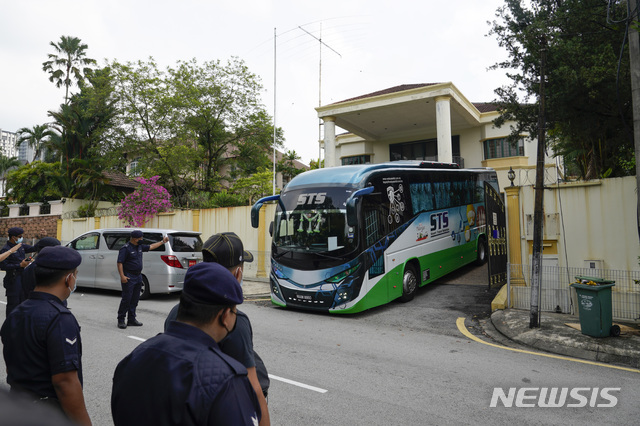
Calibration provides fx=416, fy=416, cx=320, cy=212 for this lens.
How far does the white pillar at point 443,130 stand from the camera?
58.9 ft

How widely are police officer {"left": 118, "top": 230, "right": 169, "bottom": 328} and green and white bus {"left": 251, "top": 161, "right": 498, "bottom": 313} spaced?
302 cm

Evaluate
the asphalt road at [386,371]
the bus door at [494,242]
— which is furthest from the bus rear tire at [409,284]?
the bus door at [494,242]

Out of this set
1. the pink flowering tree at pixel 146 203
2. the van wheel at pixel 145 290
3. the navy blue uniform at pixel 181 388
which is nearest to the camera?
the navy blue uniform at pixel 181 388

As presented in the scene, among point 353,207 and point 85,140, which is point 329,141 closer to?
point 353,207

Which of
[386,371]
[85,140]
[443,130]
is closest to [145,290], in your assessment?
[386,371]

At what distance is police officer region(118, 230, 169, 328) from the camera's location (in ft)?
25.8

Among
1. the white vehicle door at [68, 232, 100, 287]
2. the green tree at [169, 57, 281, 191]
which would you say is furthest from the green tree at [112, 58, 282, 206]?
the white vehicle door at [68, 232, 100, 287]

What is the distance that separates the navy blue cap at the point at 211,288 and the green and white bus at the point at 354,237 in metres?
6.42

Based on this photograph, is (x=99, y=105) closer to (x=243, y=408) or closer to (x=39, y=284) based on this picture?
(x=39, y=284)

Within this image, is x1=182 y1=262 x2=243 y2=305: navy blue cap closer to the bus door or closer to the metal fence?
the metal fence

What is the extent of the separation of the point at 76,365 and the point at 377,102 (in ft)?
A: 63.1

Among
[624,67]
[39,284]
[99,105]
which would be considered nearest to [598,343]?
[624,67]

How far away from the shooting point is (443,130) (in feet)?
59.4

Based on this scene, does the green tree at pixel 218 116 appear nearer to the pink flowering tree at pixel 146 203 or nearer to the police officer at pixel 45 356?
the pink flowering tree at pixel 146 203
